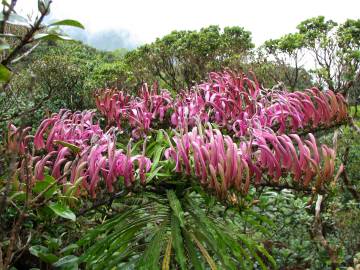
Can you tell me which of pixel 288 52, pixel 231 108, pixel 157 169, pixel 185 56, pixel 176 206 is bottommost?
pixel 176 206

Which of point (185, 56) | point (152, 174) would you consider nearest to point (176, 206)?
point (152, 174)

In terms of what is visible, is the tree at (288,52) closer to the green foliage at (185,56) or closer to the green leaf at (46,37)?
the green foliage at (185,56)

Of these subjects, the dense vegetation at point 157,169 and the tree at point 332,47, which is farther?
the tree at point 332,47

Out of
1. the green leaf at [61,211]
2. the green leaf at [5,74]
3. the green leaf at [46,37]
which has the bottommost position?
the green leaf at [61,211]

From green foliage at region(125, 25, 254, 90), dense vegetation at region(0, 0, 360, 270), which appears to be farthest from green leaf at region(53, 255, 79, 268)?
green foliage at region(125, 25, 254, 90)

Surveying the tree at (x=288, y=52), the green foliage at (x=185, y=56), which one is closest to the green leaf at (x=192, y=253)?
the green foliage at (x=185, y=56)

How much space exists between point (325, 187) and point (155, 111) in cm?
90

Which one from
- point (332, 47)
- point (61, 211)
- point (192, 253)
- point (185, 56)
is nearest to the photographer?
point (61, 211)

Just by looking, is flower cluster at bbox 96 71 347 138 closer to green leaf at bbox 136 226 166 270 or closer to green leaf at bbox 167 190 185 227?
green leaf at bbox 167 190 185 227

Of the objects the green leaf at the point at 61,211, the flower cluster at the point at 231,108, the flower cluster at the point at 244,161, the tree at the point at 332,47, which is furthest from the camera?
the tree at the point at 332,47

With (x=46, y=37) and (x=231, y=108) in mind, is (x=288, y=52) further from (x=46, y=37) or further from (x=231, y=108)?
(x=46, y=37)

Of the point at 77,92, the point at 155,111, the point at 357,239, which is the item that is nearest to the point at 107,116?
the point at 155,111

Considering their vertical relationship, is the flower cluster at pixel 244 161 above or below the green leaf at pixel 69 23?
below

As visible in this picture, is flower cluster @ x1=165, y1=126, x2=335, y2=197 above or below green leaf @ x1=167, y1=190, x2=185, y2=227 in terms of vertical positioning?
above
